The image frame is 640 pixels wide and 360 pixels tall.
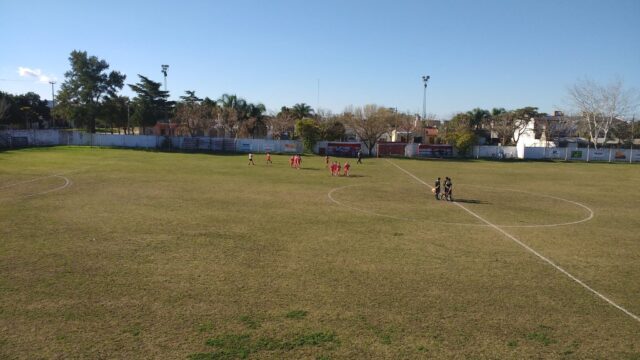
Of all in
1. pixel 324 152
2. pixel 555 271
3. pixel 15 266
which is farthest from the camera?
pixel 324 152

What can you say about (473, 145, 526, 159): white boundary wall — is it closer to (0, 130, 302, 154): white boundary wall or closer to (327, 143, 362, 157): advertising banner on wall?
(327, 143, 362, 157): advertising banner on wall

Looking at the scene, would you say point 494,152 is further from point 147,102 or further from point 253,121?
point 147,102

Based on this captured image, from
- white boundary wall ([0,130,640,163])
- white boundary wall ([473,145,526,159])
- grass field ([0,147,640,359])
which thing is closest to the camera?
grass field ([0,147,640,359])

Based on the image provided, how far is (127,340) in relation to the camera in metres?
9.11

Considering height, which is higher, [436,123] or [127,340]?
[436,123]

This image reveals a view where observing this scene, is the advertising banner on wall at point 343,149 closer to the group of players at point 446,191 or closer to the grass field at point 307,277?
the group of players at point 446,191

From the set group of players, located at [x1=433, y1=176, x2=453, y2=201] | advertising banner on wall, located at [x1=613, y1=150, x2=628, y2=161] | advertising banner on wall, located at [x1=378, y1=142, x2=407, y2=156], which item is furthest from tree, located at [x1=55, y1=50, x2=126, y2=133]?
advertising banner on wall, located at [x1=613, y1=150, x2=628, y2=161]

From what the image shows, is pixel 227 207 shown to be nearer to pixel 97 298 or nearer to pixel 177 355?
pixel 97 298

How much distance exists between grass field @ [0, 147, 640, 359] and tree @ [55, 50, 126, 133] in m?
56.8

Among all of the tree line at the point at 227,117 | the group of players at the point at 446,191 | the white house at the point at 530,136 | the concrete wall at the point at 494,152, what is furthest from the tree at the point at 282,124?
the group of players at the point at 446,191

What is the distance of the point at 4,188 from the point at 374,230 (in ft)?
79.9

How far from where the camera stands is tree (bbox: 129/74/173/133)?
80938 mm

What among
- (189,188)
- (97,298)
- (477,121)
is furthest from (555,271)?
(477,121)

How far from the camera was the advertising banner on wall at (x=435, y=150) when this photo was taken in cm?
7112
